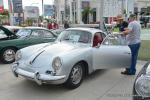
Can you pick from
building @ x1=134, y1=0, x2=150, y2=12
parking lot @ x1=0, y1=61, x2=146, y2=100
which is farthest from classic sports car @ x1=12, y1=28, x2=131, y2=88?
building @ x1=134, y1=0, x2=150, y2=12

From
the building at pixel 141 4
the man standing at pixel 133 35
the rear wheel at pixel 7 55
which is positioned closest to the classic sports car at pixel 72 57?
the man standing at pixel 133 35

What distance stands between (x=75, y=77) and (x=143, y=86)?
2.59 meters

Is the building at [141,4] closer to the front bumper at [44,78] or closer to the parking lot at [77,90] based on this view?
the parking lot at [77,90]

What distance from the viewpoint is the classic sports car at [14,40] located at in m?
8.44

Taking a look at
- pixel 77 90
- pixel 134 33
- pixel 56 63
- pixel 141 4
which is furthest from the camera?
pixel 141 4

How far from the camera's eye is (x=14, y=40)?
8.62m

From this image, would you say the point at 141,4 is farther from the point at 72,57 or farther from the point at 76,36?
the point at 72,57

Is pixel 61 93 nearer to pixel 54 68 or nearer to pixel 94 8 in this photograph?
pixel 54 68

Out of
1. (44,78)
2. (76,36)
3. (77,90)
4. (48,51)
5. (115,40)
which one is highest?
(76,36)

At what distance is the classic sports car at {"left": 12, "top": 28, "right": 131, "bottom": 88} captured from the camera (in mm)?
5105

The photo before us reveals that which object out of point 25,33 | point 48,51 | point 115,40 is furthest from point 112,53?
point 25,33

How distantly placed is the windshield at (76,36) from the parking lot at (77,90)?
1007 mm

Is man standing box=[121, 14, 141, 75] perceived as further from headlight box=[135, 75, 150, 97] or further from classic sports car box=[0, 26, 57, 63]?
classic sports car box=[0, 26, 57, 63]

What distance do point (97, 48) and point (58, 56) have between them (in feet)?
4.40
